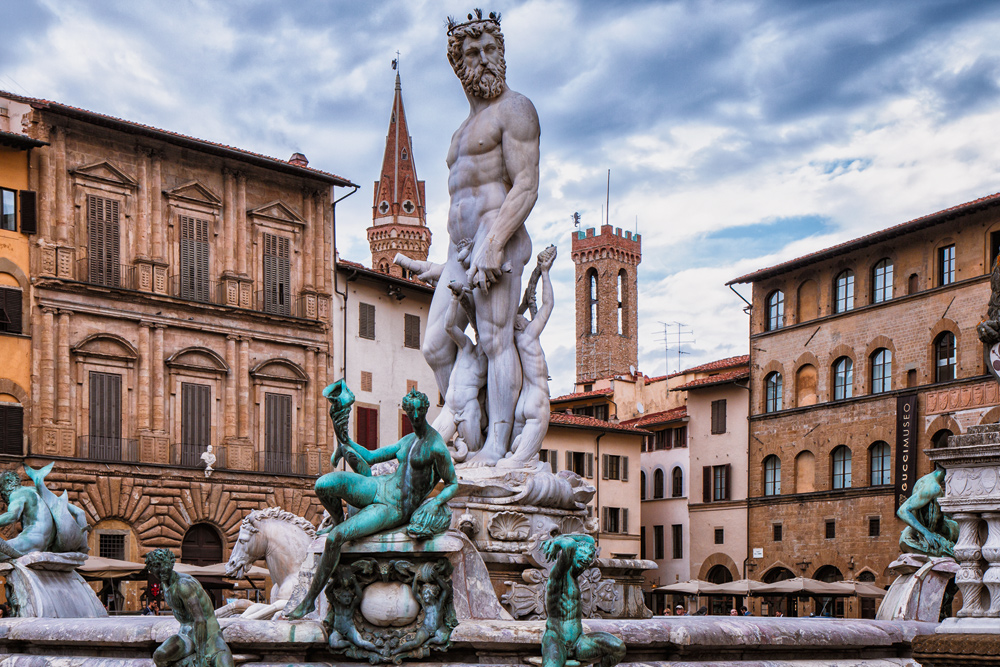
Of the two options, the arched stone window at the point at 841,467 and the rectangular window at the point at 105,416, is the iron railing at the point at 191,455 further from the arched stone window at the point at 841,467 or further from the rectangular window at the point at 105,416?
the arched stone window at the point at 841,467

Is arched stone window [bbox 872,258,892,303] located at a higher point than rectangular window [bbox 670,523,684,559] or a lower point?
higher

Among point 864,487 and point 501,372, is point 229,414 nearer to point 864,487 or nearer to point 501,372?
point 864,487

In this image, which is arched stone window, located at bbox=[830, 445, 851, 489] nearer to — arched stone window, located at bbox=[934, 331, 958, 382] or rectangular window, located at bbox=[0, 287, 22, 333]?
arched stone window, located at bbox=[934, 331, 958, 382]

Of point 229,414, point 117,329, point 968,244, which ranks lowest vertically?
point 229,414

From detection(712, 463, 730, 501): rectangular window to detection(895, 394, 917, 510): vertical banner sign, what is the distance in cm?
1072

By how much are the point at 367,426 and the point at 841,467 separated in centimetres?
1757

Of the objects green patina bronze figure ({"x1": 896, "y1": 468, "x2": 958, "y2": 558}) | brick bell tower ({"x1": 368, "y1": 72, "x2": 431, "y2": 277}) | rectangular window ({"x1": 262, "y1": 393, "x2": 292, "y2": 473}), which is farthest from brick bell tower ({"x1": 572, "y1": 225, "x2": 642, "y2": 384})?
green patina bronze figure ({"x1": 896, "y1": 468, "x2": 958, "y2": 558})

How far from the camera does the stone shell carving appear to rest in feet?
28.3

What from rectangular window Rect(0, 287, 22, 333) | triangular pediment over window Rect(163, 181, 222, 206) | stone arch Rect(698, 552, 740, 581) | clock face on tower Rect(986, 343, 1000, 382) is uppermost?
triangular pediment over window Rect(163, 181, 222, 206)

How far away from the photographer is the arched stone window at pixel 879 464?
46656mm

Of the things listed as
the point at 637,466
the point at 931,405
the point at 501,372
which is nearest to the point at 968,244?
the point at 931,405

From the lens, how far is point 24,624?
7.87 metres

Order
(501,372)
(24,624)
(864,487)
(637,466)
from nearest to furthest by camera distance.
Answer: (24,624)
(501,372)
(864,487)
(637,466)

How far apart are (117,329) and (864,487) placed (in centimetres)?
2607
